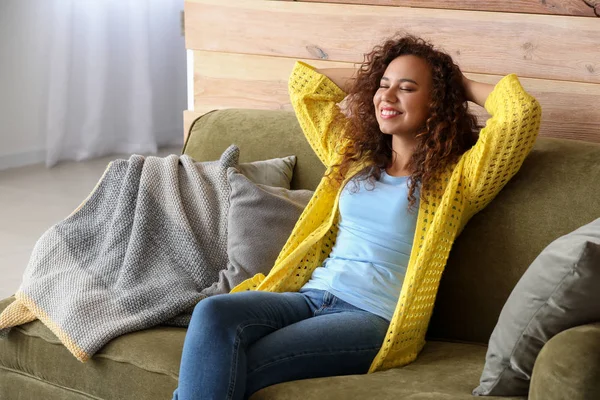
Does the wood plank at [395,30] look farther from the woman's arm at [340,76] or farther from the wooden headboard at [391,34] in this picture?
the woman's arm at [340,76]

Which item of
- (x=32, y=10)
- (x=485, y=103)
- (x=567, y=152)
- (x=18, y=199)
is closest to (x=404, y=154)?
(x=485, y=103)

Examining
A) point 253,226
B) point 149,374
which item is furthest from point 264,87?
point 149,374

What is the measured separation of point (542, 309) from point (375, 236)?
531mm

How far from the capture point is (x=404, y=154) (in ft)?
7.29

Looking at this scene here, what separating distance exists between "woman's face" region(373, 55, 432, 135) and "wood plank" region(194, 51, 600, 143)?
450 mm

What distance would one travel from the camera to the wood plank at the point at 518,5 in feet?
7.85

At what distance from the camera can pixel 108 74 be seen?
5750 millimetres

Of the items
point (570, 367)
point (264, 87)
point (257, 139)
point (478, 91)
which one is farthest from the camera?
point (264, 87)

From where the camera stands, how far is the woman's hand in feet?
7.34

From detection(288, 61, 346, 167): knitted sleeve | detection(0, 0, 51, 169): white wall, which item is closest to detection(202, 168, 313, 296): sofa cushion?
detection(288, 61, 346, 167): knitted sleeve

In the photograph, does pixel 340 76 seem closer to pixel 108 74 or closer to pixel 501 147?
pixel 501 147

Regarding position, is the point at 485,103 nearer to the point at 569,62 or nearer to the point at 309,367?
the point at 569,62

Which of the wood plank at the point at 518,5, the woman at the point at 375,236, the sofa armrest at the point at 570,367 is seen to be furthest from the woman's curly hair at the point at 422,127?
the sofa armrest at the point at 570,367

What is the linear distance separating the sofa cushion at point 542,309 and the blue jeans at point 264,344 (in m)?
0.30
